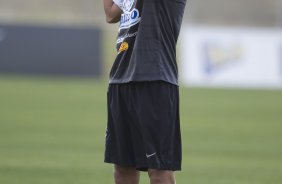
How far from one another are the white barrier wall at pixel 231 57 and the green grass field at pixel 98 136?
3106mm

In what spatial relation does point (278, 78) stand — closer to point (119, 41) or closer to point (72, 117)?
point (72, 117)

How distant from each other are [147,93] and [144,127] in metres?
0.25

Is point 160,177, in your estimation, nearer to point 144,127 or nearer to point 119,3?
point 144,127

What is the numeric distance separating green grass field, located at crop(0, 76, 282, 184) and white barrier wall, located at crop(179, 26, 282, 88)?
3106 mm

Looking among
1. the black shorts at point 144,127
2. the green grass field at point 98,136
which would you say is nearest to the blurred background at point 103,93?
the green grass field at point 98,136

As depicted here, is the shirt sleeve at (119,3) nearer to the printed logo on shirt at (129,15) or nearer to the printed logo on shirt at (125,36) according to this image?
the printed logo on shirt at (129,15)

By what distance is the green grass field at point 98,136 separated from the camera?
10194 mm

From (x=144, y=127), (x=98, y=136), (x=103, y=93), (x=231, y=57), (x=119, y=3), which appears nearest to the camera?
(x=144, y=127)

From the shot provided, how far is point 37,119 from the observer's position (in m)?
17.5

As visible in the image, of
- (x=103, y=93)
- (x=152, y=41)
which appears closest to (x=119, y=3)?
(x=152, y=41)

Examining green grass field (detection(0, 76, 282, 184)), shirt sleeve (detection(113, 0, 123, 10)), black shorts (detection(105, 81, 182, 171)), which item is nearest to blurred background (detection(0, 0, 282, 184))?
green grass field (detection(0, 76, 282, 184))

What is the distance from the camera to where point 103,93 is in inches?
1003

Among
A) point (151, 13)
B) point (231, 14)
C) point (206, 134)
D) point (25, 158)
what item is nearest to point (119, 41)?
point (151, 13)

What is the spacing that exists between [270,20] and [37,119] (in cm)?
2284
